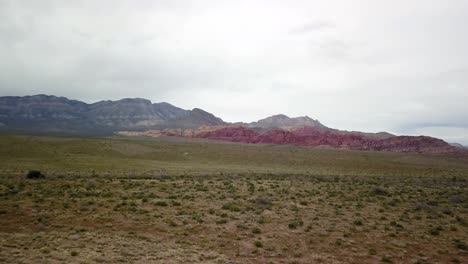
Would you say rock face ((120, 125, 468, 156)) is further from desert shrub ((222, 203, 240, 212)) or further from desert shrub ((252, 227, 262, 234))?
desert shrub ((252, 227, 262, 234))

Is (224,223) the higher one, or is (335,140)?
(335,140)

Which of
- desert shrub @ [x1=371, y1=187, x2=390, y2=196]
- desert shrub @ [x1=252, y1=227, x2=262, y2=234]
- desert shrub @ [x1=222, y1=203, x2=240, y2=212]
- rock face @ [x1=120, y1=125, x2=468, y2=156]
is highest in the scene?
rock face @ [x1=120, y1=125, x2=468, y2=156]

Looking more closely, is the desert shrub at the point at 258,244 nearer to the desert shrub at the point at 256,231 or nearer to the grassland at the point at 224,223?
the grassland at the point at 224,223

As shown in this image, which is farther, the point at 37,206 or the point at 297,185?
the point at 297,185

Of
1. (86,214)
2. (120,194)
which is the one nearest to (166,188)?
(120,194)

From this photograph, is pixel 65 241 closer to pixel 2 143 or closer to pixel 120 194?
pixel 120 194

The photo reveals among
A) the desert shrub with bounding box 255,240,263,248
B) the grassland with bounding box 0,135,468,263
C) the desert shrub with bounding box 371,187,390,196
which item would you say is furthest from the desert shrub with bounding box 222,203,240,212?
the desert shrub with bounding box 371,187,390,196

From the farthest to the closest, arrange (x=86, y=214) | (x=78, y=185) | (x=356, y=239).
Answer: (x=78, y=185), (x=86, y=214), (x=356, y=239)

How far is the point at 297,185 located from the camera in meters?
32.5

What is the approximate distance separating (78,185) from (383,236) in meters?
22.5

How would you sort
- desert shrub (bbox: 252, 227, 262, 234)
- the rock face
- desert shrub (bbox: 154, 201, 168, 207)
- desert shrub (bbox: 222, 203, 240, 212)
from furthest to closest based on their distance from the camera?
1. the rock face
2. desert shrub (bbox: 154, 201, 168, 207)
3. desert shrub (bbox: 222, 203, 240, 212)
4. desert shrub (bbox: 252, 227, 262, 234)

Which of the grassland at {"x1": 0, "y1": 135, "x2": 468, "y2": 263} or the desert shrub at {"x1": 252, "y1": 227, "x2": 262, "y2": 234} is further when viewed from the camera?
the desert shrub at {"x1": 252, "y1": 227, "x2": 262, "y2": 234}

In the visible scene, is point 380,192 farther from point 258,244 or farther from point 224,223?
point 258,244

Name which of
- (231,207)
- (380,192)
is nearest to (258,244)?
(231,207)
